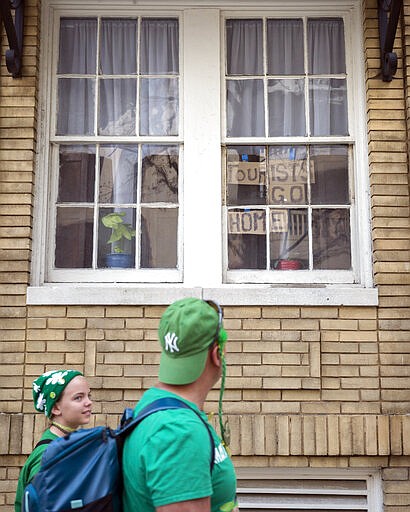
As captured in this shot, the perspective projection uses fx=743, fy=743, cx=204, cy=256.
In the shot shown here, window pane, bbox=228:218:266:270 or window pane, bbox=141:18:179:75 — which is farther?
window pane, bbox=141:18:179:75

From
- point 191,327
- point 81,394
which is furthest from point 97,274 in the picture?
point 191,327

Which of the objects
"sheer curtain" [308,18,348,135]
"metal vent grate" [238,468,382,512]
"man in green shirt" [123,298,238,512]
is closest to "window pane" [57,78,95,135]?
"sheer curtain" [308,18,348,135]

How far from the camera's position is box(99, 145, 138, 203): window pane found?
18.8ft

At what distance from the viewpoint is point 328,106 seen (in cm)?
586

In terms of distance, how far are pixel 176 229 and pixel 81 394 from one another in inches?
88.8

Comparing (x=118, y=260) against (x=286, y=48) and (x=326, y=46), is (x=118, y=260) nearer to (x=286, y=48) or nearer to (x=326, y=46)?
(x=286, y=48)

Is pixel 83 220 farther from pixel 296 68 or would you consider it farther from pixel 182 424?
pixel 182 424

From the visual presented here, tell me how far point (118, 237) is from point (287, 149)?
58.3 inches

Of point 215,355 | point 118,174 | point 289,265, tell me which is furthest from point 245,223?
point 215,355

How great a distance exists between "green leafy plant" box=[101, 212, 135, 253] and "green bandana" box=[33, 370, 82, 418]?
210cm

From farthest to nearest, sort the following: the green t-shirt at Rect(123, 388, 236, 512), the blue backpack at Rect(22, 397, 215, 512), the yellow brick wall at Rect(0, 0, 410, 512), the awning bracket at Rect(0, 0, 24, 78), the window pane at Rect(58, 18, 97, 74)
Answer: the window pane at Rect(58, 18, 97, 74), the awning bracket at Rect(0, 0, 24, 78), the yellow brick wall at Rect(0, 0, 410, 512), the blue backpack at Rect(22, 397, 215, 512), the green t-shirt at Rect(123, 388, 236, 512)

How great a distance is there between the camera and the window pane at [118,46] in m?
5.91

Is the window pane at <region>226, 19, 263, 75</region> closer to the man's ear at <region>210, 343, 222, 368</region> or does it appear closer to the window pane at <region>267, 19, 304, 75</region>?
the window pane at <region>267, 19, 304, 75</region>

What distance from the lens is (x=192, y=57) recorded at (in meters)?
5.79
